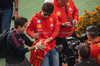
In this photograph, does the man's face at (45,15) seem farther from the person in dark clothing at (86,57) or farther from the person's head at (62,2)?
the person in dark clothing at (86,57)

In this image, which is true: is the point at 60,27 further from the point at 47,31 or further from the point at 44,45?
the point at 44,45

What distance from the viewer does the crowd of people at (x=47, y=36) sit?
296cm

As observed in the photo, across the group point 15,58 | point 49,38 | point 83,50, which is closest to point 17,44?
point 15,58

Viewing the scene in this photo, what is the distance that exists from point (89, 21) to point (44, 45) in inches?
94.0

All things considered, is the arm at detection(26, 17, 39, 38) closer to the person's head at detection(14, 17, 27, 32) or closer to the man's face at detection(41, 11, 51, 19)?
the man's face at detection(41, 11, 51, 19)

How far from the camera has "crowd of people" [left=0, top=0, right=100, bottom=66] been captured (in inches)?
116

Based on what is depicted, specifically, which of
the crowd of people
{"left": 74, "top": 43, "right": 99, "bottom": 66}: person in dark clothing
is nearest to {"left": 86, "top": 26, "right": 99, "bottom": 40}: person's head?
the crowd of people

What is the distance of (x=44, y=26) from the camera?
3408 millimetres

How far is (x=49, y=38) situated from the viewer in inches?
132

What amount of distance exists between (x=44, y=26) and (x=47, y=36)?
0.19 meters

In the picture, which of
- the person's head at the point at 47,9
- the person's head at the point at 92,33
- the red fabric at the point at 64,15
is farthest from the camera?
the red fabric at the point at 64,15

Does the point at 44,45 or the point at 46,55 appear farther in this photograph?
the point at 46,55

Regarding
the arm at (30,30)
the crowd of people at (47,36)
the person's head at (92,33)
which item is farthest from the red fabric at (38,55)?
the person's head at (92,33)

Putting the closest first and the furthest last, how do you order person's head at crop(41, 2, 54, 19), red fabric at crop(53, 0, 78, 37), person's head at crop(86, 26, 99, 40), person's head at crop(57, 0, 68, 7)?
person's head at crop(41, 2, 54, 19), person's head at crop(86, 26, 99, 40), person's head at crop(57, 0, 68, 7), red fabric at crop(53, 0, 78, 37)
